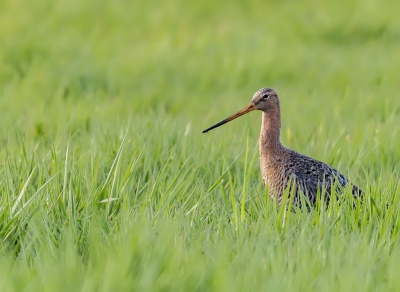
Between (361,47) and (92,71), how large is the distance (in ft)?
12.7

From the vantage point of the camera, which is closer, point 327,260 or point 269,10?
point 327,260

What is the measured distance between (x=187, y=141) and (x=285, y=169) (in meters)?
0.90

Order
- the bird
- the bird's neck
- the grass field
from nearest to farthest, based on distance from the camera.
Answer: the grass field, the bird, the bird's neck

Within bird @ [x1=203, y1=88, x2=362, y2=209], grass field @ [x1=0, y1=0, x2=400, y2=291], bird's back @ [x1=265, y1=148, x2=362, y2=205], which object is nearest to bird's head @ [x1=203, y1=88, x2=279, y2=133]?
bird @ [x1=203, y1=88, x2=362, y2=209]

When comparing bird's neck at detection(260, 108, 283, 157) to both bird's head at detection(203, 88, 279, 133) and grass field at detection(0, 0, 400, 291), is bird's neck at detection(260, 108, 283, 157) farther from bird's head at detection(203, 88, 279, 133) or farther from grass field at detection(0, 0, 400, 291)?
grass field at detection(0, 0, 400, 291)

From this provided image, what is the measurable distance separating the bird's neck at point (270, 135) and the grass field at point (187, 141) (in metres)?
0.19

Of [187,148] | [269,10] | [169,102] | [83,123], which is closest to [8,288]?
[187,148]

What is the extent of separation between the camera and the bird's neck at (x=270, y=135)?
194 inches

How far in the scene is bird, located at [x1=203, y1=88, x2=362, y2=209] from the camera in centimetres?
439

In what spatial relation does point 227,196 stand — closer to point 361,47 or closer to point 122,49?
point 122,49

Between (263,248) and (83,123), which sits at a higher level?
(263,248)

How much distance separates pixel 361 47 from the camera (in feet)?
34.6

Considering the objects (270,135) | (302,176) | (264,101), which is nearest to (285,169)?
(302,176)

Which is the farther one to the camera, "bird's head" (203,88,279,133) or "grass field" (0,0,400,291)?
"bird's head" (203,88,279,133)
